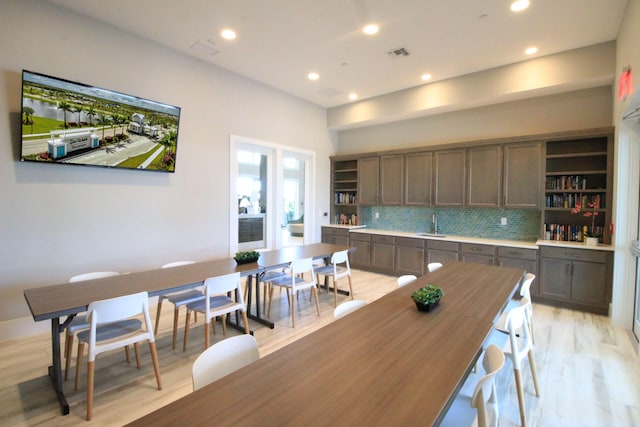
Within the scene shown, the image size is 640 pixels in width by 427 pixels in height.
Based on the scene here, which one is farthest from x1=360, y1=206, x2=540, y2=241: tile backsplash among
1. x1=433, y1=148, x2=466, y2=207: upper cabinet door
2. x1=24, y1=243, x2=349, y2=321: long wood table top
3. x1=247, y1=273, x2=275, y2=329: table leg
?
x1=247, y1=273, x2=275, y2=329: table leg

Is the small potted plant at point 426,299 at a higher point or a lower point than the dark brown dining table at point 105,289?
higher

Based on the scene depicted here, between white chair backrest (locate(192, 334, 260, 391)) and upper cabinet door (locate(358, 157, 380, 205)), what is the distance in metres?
5.11

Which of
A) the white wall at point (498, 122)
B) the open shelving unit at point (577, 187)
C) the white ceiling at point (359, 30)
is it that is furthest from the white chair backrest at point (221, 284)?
the white wall at point (498, 122)

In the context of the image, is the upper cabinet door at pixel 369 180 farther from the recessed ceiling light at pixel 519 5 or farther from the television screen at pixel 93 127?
the television screen at pixel 93 127

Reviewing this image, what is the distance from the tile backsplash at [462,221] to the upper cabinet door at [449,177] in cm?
43

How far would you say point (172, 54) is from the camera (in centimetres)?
421

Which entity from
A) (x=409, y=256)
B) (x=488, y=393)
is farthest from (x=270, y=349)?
(x=409, y=256)

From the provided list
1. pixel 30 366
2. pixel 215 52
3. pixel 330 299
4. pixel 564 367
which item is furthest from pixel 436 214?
pixel 30 366

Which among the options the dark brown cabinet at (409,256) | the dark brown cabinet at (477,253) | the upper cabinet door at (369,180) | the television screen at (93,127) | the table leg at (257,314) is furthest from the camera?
the upper cabinet door at (369,180)

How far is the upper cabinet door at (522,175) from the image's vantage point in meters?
4.50

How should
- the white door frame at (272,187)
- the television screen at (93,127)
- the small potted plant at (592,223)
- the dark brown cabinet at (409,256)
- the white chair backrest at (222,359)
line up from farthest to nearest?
the dark brown cabinet at (409,256) < the white door frame at (272,187) < the small potted plant at (592,223) < the television screen at (93,127) < the white chair backrest at (222,359)

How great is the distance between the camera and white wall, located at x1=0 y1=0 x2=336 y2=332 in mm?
3066

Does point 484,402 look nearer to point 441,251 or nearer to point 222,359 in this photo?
point 222,359

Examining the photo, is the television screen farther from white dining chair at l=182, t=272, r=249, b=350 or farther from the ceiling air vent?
the ceiling air vent
